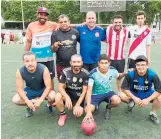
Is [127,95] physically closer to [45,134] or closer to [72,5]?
[45,134]

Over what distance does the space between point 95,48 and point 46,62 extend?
102 centimetres

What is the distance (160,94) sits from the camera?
4.26 metres

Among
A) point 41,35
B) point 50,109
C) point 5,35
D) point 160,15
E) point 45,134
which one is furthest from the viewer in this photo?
point 160,15

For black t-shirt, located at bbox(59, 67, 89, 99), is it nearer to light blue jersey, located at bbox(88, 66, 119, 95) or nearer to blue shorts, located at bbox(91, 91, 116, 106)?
light blue jersey, located at bbox(88, 66, 119, 95)

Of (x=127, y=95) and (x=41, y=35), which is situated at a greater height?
(x=41, y=35)

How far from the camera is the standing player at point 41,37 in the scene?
16.5 ft

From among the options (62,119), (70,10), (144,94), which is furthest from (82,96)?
(70,10)

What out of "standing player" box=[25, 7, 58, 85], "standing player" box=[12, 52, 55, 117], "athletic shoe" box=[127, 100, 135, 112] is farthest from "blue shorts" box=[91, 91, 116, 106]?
"standing player" box=[25, 7, 58, 85]

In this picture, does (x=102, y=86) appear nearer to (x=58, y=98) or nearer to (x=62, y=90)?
(x=62, y=90)

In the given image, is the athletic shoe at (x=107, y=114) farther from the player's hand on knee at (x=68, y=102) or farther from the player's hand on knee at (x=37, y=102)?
the player's hand on knee at (x=37, y=102)

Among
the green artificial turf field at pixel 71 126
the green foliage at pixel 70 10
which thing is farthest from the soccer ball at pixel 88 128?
the green foliage at pixel 70 10

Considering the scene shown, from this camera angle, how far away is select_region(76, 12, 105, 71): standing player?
5090 millimetres

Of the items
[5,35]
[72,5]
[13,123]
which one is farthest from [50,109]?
[72,5]

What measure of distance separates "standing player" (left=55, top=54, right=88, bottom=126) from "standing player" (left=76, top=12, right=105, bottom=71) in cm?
85
